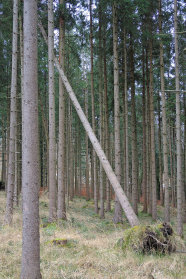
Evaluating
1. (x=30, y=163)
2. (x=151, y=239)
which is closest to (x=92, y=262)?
(x=151, y=239)

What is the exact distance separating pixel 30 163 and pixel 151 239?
3.45 meters

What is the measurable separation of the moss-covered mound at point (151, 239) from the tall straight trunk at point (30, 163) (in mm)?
2512

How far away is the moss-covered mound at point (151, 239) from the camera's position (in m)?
5.97

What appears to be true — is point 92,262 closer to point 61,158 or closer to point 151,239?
point 151,239

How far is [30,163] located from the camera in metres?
4.33

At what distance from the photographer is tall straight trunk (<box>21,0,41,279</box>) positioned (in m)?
4.18

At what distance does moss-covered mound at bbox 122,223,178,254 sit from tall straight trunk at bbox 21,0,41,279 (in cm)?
251

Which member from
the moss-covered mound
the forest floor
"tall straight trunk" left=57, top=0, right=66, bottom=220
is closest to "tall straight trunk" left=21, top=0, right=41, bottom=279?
the forest floor

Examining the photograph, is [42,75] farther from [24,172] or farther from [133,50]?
[24,172]

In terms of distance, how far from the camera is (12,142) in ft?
32.1

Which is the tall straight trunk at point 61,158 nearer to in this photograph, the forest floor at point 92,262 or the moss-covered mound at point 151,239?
the forest floor at point 92,262

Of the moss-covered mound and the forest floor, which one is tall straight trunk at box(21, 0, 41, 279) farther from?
the moss-covered mound

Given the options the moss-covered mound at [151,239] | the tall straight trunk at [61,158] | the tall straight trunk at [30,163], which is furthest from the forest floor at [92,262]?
the tall straight trunk at [61,158]

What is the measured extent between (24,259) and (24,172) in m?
1.33
